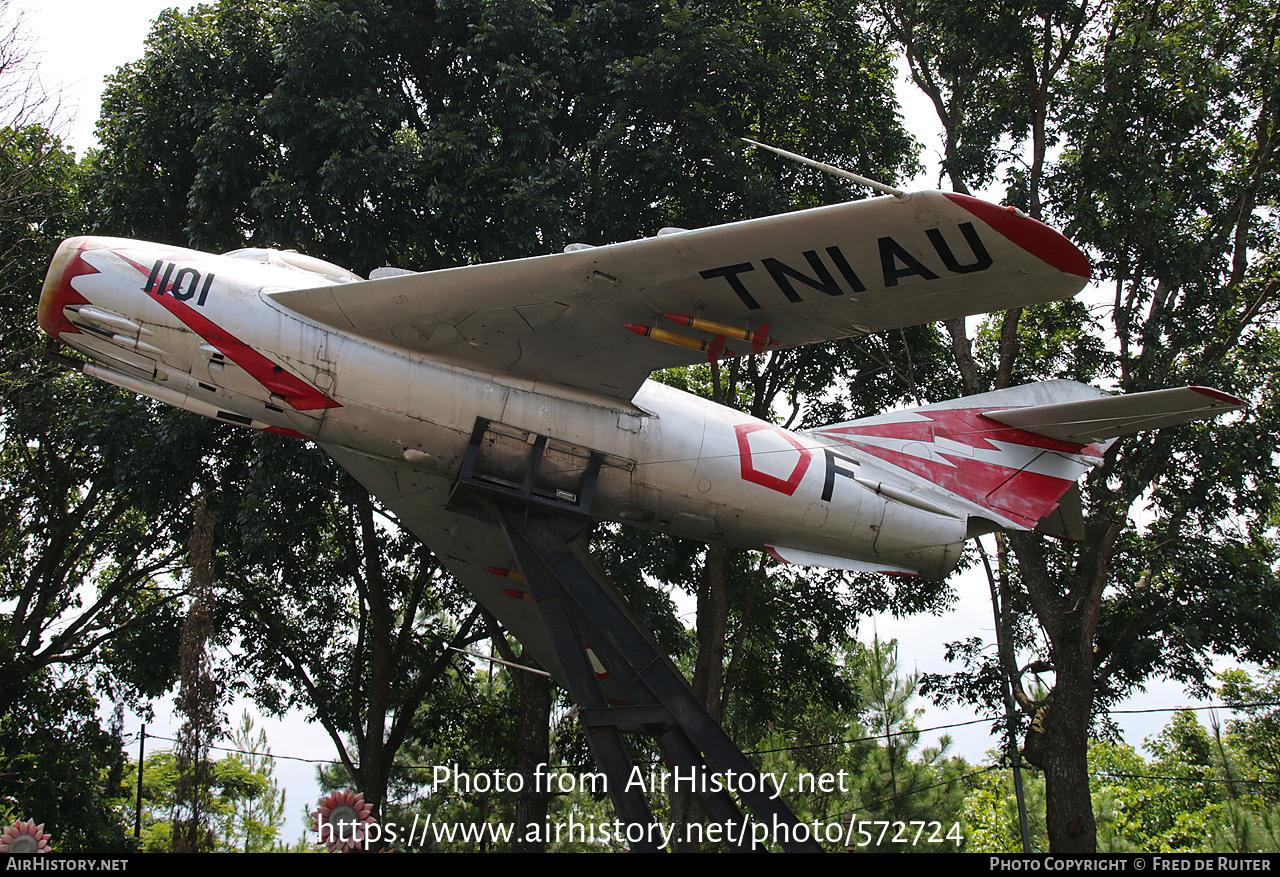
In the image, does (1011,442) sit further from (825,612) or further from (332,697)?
(332,697)

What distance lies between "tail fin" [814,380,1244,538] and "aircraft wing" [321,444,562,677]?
131 inches

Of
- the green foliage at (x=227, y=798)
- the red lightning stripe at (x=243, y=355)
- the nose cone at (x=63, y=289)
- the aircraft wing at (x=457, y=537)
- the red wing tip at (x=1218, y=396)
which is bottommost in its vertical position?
the green foliage at (x=227, y=798)

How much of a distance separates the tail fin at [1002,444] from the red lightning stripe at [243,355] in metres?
4.50

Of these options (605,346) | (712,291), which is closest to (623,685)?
(605,346)

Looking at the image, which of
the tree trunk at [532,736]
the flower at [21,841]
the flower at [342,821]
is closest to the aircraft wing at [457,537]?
the flower at [342,821]

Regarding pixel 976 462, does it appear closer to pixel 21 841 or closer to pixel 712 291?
pixel 712 291

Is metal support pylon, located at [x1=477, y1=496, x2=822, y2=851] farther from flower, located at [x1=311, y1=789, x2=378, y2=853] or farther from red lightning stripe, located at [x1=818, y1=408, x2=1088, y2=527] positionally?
red lightning stripe, located at [x1=818, y1=408, x2=1088, y2=527]

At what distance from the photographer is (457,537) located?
8859 mm

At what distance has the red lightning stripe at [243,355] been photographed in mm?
6656

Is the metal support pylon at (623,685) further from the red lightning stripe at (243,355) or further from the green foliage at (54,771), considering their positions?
the green foliage at (54,771)

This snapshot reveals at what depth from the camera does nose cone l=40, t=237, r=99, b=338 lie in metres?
6.73

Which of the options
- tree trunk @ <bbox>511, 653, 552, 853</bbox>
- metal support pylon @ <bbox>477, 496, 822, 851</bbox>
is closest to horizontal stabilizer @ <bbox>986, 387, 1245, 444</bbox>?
metal support pylon @ <bbox>477, 496, 822, 851</bbox>

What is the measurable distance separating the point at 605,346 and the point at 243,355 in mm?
2592

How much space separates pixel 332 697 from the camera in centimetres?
1393
